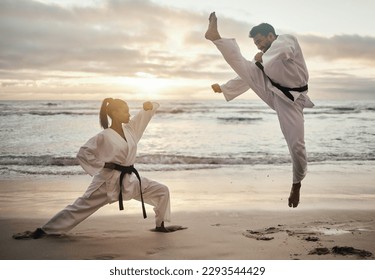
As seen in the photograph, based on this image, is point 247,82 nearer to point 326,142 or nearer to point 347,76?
point 347,76

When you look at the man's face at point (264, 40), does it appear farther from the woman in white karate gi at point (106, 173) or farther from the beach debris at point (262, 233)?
the beach debris at point (262, 233)

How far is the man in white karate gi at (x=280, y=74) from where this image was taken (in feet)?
10.1

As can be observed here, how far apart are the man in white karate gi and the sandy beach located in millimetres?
437

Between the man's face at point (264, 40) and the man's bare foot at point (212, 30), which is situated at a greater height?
the man's bare foot at point (212, 30)

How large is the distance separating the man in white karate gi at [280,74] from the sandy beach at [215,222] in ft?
1.43

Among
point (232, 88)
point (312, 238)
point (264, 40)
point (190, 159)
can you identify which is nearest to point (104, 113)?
point (232, 88)

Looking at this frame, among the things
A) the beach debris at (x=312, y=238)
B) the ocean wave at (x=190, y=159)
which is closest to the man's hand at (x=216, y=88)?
the beach debris at (x=312, y=238)

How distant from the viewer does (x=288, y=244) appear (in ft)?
10.8

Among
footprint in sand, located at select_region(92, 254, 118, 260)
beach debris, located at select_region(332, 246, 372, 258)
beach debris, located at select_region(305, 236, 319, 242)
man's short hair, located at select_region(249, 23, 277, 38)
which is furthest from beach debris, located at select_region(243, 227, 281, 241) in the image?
man's short hair, located at select_region(249, 23, 277, 38)

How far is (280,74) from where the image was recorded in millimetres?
3195

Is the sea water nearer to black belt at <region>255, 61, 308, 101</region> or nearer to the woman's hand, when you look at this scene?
the woman's hand

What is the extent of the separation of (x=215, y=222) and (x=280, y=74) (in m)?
1.38

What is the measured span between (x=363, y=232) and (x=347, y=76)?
289 cm

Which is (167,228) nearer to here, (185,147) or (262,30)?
(262,30)
